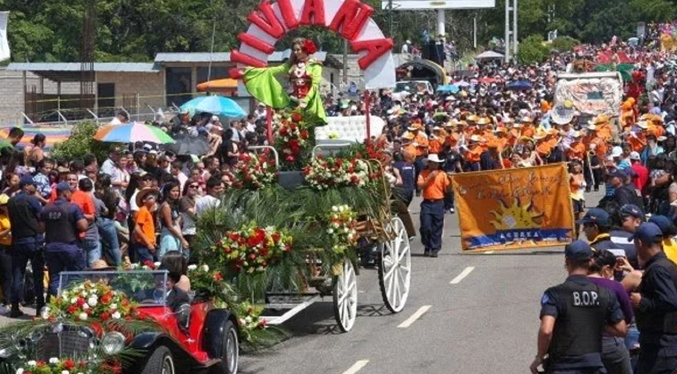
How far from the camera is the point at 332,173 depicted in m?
16.9

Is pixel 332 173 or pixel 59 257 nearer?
pixel 332 173

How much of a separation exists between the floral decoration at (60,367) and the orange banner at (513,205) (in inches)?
468

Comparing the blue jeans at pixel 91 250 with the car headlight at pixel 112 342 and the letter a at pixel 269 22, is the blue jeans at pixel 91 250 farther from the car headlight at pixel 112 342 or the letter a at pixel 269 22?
the car headlight at pixel 112 342

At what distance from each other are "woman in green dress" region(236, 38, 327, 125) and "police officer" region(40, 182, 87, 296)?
259cm

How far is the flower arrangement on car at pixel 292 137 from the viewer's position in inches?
692

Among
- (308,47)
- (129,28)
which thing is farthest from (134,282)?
(129,28)

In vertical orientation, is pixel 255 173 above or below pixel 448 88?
below

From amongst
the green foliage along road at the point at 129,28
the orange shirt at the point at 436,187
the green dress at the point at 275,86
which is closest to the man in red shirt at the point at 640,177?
the orange shirt at the point at 436,187

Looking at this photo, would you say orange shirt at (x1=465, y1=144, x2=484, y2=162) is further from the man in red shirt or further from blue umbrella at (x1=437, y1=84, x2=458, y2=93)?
blue umbrella at (x1=437, y1=84, x2=458, y2=93)

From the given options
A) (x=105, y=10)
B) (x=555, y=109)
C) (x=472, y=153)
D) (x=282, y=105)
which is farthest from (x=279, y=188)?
(x=105, y=10)

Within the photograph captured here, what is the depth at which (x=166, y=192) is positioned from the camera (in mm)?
19312

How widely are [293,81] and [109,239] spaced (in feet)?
9.85

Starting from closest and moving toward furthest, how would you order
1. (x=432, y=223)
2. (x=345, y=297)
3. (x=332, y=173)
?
(x=345, y=297), (x=332, y=173), (x=432, y=223)

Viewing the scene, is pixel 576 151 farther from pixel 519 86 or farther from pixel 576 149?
pixel 519 86
